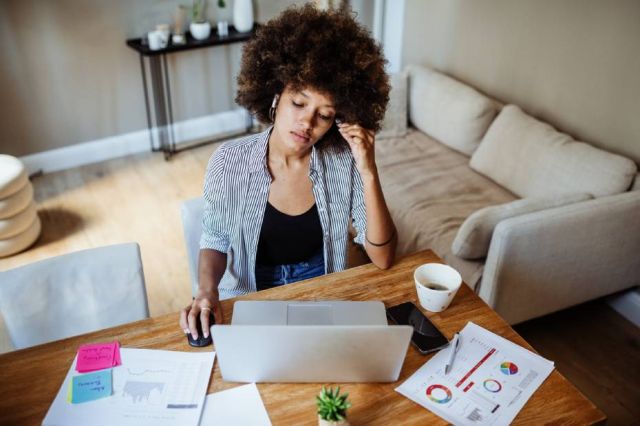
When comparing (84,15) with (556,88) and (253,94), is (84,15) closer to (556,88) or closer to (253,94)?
(253,94)

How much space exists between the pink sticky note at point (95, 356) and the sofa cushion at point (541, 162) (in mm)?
1883

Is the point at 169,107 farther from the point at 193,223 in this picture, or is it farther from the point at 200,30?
the point at 193,223

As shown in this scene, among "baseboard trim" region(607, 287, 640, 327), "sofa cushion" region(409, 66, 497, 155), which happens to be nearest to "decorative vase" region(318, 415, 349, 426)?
"baseboard trim" region(607, 287, 640, 327)

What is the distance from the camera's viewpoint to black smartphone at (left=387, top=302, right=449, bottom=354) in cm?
123

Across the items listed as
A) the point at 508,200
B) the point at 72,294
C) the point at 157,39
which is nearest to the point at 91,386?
the point at 72,294

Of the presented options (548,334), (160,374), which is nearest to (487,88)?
(548,334)

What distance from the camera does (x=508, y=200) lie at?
2.61m

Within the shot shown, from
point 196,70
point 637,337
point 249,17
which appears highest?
point 249,17

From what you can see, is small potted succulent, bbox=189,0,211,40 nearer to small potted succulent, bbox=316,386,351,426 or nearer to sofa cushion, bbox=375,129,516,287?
sofa cushion, bbox=375,129,516,287

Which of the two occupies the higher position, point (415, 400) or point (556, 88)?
point (556, 88)

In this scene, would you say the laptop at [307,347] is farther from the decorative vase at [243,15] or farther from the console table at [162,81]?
the decorative vase at [243,15]

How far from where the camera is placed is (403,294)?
1.38 metres

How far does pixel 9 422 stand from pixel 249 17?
313 cm

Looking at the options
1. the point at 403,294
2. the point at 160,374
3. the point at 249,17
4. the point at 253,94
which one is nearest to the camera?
the point at 160,374
